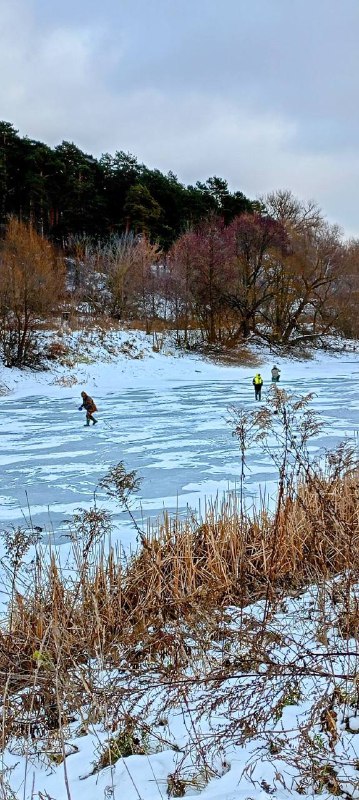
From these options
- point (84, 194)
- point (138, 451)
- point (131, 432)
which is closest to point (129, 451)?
point (138, 451)

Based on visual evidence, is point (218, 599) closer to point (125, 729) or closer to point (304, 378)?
point (125, 729)

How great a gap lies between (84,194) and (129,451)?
39.5 metres

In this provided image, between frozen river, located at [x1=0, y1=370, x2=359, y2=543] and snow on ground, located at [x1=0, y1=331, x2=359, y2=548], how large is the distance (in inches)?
0.8

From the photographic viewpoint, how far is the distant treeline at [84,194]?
43.8 m

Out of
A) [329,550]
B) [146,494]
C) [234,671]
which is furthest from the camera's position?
[146,494]

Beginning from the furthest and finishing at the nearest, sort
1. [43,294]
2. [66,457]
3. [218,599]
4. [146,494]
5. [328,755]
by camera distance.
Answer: [43,294] → [66,457] → [146,494] → [218,599] → [328,755]

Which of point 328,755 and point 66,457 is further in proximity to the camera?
point 66,457

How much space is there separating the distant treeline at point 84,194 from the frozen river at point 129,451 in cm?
2868

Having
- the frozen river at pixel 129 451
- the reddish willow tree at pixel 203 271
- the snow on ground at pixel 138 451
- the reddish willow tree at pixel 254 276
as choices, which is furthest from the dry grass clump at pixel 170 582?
the reddish willow tree at pixel 203 271

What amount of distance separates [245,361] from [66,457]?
77.5 ft

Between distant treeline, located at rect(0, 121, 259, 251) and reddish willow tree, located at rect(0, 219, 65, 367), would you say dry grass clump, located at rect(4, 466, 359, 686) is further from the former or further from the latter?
distant treeline, located at rect(0, 121, 259, 251)

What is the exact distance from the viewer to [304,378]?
2720cm

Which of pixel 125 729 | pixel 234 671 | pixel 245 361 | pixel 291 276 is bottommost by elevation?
pixel 125 729

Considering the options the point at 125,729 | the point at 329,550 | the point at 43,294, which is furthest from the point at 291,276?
the point at 125,729
